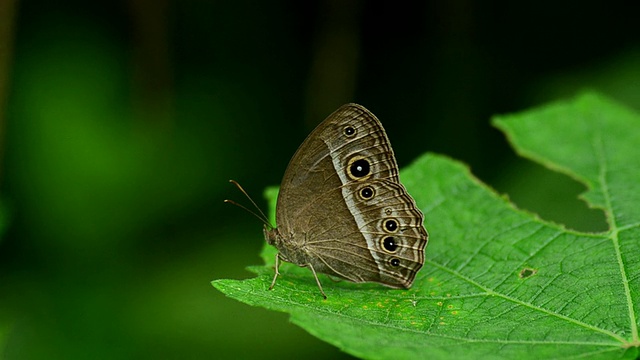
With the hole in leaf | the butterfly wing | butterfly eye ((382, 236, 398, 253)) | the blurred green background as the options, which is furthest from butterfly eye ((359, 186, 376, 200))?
the blurred green background

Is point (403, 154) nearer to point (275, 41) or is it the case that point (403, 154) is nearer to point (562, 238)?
point (275, 41)

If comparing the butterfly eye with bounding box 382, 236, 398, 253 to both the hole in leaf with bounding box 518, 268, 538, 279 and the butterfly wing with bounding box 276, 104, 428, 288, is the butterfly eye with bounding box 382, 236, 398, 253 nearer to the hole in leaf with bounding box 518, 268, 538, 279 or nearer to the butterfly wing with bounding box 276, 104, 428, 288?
the butterfly wing with bounding box 276, 104, 428, 288

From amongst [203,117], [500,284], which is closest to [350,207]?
[500,284]

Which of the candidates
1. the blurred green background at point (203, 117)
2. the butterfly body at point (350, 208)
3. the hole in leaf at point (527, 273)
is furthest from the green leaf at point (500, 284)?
the blurred green background at point (203, 117)

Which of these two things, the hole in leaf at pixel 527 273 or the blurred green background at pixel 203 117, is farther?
the blurred green background at pixel 203 117

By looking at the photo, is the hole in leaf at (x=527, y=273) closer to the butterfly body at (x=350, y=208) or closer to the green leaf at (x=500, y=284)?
the green leaf at (x=500, y=284)

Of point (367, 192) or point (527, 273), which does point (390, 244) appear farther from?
point (527, 273)
